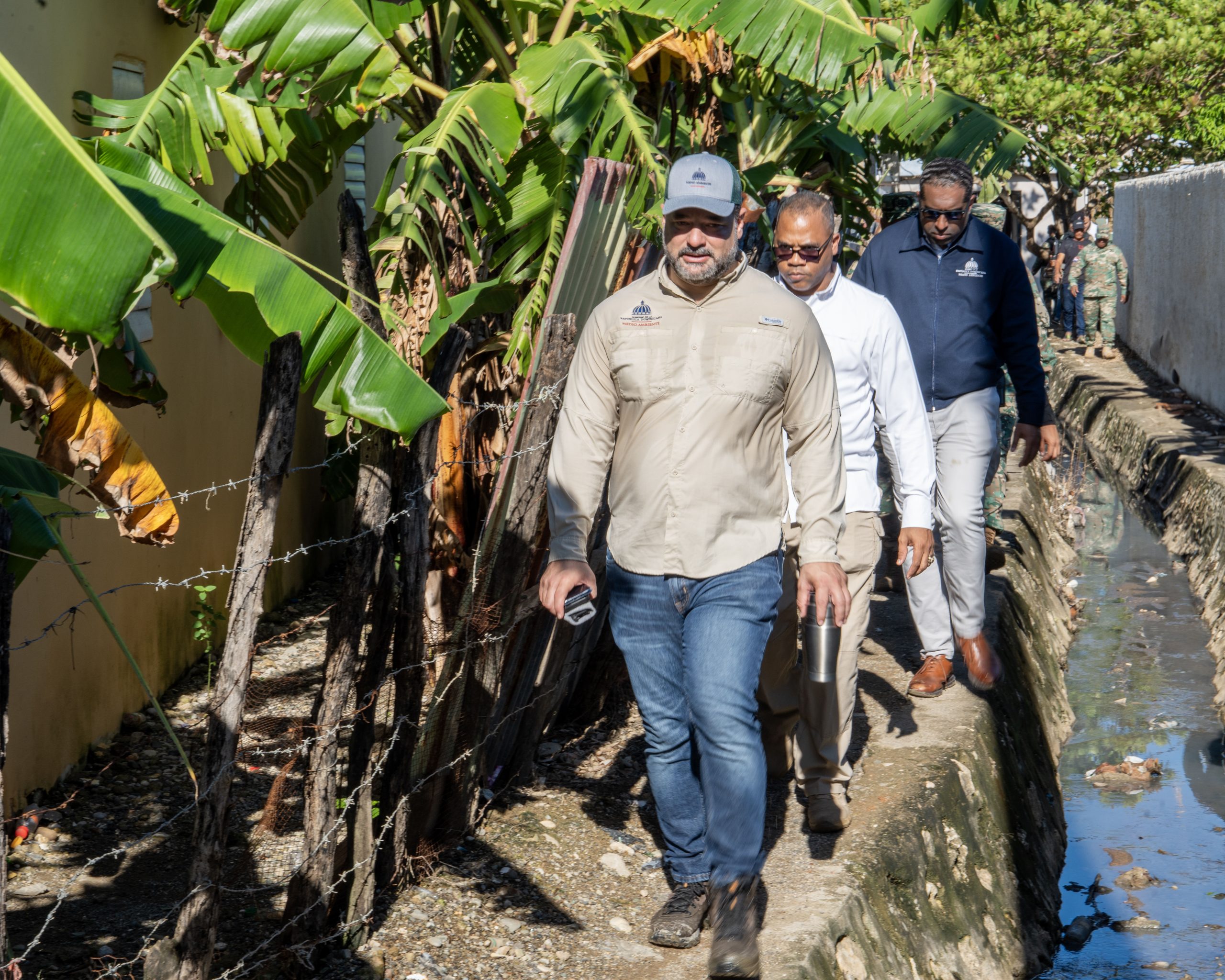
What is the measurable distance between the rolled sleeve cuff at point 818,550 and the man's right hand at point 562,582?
0.55 meters

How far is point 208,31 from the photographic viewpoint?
5.25 m

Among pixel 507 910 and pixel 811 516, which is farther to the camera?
pixel 507 910

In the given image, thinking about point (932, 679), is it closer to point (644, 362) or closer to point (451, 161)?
point (644, 362)

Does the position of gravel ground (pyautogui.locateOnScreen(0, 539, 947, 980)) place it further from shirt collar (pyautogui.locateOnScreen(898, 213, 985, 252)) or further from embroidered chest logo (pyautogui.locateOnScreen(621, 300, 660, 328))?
shirt collar (pyautogui.locateOnScreen(898, 213, 985, 252))

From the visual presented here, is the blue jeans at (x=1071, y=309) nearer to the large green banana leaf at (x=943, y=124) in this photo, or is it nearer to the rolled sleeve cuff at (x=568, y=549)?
the large green banana leaf at (x=943, y=124)

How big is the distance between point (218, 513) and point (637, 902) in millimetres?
3705

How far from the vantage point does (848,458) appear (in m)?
4.45

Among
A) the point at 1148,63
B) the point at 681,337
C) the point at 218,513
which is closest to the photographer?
the point at 681,337

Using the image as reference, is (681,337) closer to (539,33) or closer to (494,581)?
(494,581)

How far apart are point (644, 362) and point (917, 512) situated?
1.43 meters

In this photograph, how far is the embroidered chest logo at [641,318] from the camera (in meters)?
3.54

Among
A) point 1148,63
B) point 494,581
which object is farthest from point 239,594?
point 1148,63

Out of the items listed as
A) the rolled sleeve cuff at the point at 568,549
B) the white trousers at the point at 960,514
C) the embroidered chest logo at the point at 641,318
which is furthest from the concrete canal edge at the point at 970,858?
Answer: the embroidered chest logo at the point at 641,318

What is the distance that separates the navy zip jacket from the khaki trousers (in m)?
1.19
